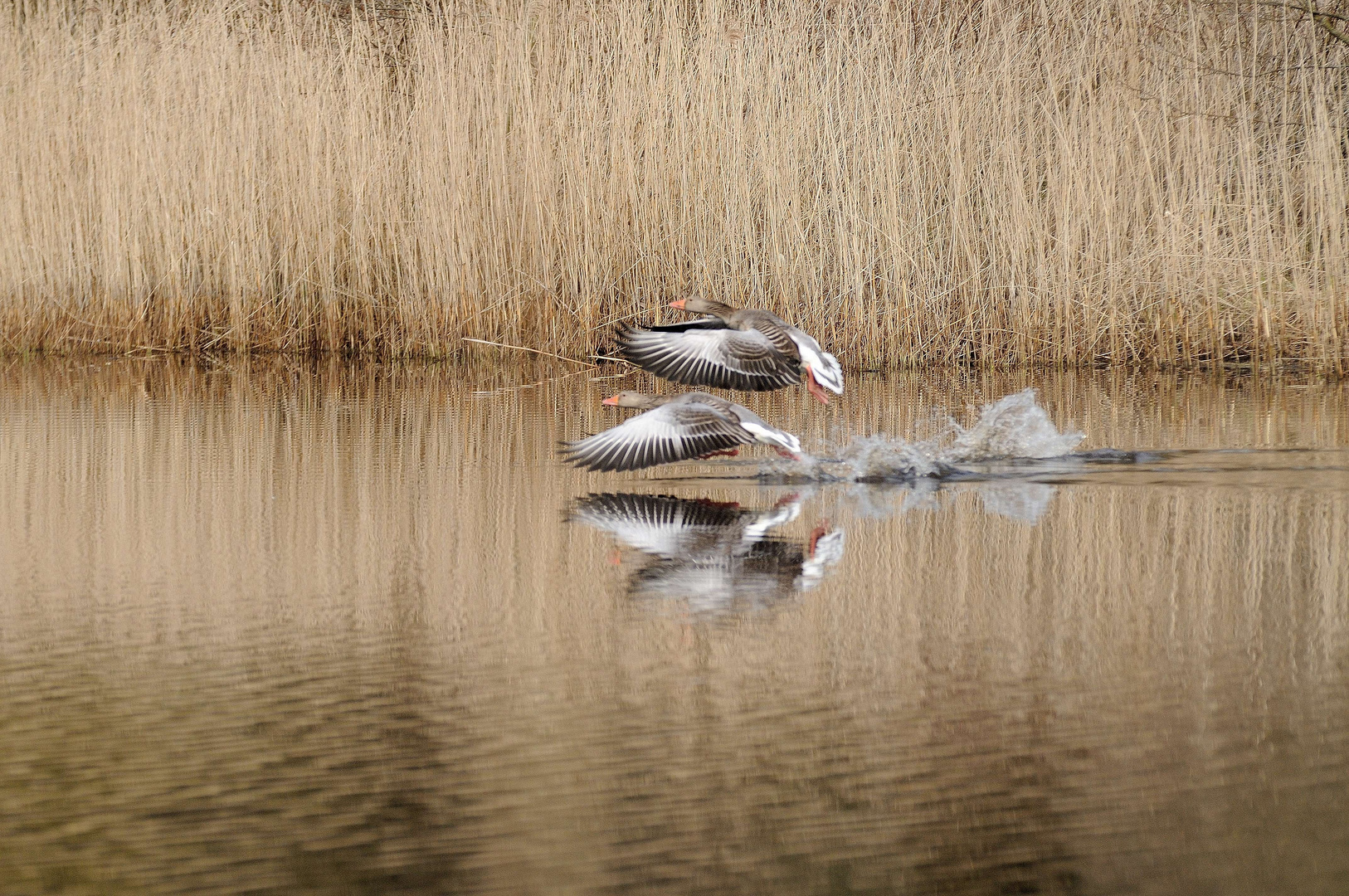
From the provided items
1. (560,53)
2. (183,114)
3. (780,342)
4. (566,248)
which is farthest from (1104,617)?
(183,114)

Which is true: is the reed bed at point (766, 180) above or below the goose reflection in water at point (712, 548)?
above

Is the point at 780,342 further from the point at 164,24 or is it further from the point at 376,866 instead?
the point at 164,24

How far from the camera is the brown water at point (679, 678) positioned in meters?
2.08

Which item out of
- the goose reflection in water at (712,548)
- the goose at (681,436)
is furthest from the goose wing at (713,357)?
the goose reflection in water at (712,548)

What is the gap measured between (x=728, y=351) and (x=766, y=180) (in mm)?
2986

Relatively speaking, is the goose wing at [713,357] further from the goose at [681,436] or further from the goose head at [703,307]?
the goose at [681,436]

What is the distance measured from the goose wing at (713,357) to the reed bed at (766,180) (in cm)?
260

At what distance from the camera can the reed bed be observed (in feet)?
29.6

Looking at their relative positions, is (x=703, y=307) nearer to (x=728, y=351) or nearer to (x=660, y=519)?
(x=728, y=351)

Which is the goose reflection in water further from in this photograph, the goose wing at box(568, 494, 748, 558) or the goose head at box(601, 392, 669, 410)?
the goose head at box(601, 392, 669, 410)

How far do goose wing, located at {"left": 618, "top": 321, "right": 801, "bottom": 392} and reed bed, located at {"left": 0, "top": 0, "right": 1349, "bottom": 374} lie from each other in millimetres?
2605

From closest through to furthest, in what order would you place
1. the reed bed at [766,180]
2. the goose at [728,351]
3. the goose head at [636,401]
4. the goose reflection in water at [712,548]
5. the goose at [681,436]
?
the goose reflection in water at [712,548] < the goose at [681,436] < the goose head at [636,401] < the goose at [728,351] < the reed bed at [766,180]

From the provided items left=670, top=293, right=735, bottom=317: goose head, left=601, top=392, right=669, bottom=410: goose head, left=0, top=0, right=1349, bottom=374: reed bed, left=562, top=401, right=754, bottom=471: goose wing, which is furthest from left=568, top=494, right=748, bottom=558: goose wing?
left=0, top=0, right=1349, bottom=374: reed bed

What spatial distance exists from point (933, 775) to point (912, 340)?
23.7 ft
